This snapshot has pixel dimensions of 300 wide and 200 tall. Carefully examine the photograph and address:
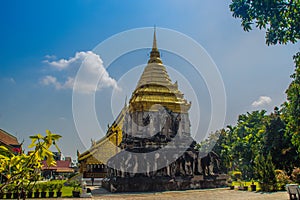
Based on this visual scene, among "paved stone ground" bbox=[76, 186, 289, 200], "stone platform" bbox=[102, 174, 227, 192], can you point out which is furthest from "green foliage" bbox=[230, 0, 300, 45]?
"stone platform" bbox=[102, 174, 227, 192]

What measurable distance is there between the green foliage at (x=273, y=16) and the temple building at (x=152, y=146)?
54.3 feet

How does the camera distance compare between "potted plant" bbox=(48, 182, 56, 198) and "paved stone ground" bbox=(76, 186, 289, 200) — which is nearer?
"paved stone ground" bbox=(76, 186, 289, 200)

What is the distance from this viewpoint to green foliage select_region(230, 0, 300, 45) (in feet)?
37.3

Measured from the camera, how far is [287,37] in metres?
11.8

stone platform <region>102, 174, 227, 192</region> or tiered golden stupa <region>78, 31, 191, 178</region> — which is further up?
tiered golden stupa <region>78, 31, 191, 178</region>

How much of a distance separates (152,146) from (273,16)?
2013 cm

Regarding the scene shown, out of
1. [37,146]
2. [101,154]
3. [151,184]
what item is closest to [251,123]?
[101,154]

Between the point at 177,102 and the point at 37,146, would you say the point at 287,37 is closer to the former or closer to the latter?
the point at 37,146

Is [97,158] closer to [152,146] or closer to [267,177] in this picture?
[152,146]

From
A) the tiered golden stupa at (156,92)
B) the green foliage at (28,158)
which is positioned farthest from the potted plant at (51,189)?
the green foliage at (28,158)

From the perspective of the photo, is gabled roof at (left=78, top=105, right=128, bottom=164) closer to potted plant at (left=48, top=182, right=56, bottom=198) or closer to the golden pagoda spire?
the golden pagoda spire

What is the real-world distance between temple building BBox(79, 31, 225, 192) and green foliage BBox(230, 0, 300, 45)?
16556 millimetres

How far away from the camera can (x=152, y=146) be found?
1162 inches

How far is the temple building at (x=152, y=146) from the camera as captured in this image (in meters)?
26.0
